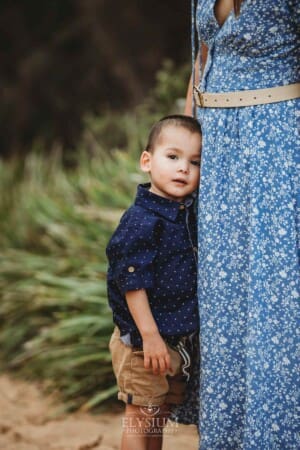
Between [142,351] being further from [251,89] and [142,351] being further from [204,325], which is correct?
[251,89]

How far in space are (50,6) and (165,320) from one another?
8.21 m

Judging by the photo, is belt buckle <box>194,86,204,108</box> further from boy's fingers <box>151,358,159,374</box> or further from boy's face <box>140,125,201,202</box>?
boy's fingers <box>151,358,159,374</box>

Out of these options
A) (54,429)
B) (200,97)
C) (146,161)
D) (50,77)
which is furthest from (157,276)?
(50,77)

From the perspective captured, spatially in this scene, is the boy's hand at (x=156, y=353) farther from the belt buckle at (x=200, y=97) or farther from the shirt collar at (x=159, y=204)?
the belt buckle at (x=200, y=97)

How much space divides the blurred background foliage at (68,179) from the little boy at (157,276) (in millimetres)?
1460

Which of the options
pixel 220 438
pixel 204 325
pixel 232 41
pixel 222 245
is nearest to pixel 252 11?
pixel 232 41

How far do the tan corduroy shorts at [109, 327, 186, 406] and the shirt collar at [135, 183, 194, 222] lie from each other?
0.45 meters

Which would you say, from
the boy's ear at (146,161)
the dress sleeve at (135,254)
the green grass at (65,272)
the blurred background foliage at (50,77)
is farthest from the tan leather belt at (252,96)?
the blurred background foliage at (50,77)

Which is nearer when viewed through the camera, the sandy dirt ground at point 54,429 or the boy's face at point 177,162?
the boy's face at point 177,162

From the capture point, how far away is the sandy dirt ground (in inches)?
145

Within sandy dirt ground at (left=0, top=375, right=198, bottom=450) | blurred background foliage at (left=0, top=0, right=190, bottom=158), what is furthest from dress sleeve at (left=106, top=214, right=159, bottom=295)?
blurred background foliage at (left=0, top=0, right=190, bottom=158)

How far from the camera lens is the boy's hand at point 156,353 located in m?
2.48

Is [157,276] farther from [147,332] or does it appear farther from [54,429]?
[54,429]

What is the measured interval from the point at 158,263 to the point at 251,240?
1.11 feet
